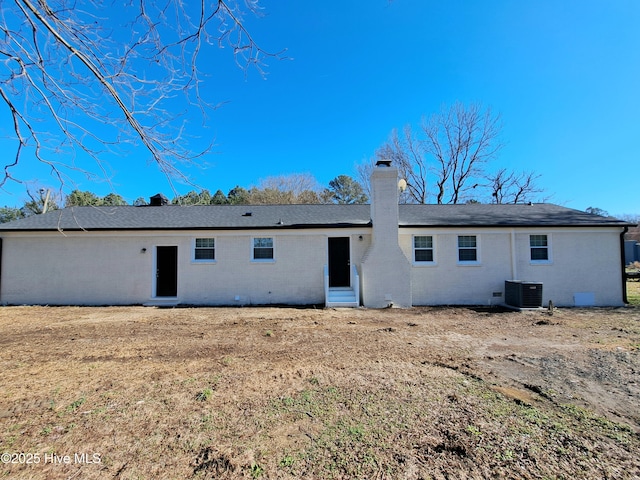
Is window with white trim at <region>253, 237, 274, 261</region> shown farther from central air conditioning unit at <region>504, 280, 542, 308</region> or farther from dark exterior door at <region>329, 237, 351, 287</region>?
central air conditioning unit at <region>504, 280, 542, 308</region>

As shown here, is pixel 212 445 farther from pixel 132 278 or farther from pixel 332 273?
pixel 132 278

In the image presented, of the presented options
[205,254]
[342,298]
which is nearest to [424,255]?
[342,298]

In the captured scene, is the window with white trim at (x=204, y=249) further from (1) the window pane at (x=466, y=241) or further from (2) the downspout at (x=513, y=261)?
(2) the downspout at (x=513, y=261)

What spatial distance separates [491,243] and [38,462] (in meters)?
13.1

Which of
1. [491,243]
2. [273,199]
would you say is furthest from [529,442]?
[273,199]

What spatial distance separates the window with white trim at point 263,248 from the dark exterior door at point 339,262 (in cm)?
247

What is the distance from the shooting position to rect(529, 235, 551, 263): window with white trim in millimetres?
11773

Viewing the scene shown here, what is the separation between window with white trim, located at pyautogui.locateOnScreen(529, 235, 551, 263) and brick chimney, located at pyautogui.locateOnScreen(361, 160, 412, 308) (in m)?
5.32

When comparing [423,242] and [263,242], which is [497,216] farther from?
[263,242]

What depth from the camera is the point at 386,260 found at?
1091 centimetres

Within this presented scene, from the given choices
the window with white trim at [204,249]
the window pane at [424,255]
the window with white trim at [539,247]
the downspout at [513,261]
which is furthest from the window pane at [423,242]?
the window with white trim at [204,249]

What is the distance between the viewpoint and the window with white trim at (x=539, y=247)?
464 inches

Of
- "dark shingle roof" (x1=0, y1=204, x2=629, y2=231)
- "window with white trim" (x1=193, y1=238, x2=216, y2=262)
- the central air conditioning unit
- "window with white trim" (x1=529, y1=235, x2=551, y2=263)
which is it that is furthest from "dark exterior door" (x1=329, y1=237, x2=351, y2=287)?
"window with white trim" (x1=529, y1=235, x2=551, y2=263)

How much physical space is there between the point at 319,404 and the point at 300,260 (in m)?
8.30
